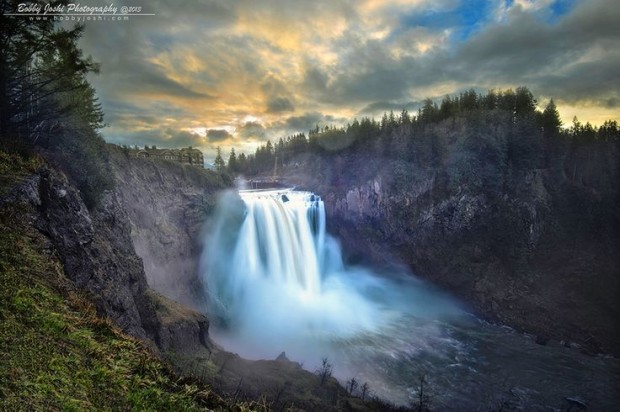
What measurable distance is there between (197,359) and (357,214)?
139ft

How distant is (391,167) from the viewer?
190 ft

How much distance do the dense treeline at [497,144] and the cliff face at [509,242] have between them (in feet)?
8.67

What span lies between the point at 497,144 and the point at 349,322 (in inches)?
1510

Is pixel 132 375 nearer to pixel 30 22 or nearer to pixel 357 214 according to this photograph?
pixel 30 22

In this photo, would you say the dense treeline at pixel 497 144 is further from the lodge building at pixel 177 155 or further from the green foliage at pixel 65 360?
the green foliage at pixel 65 360

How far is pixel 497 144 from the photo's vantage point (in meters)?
53.0

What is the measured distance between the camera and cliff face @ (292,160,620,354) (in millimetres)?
43344

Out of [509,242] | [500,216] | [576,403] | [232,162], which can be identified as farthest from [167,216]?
[232,162]

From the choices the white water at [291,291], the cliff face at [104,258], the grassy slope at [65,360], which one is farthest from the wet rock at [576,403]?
the grassy slope at [65,360]

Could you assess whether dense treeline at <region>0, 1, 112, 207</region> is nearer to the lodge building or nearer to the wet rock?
the lodge building

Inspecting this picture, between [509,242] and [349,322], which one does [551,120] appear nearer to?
[509,242]

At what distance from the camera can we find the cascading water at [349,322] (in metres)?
28.7

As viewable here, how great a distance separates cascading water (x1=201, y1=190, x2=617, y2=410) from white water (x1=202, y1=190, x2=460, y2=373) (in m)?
0.15

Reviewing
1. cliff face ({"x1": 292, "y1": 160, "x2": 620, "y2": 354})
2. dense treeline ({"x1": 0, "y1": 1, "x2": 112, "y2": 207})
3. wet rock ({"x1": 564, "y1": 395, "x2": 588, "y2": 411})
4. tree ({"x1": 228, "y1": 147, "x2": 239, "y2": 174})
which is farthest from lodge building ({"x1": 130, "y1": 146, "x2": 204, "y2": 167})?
tree ({"x1": 228, "y1": 147, "x2": 239, "y2": 174})
